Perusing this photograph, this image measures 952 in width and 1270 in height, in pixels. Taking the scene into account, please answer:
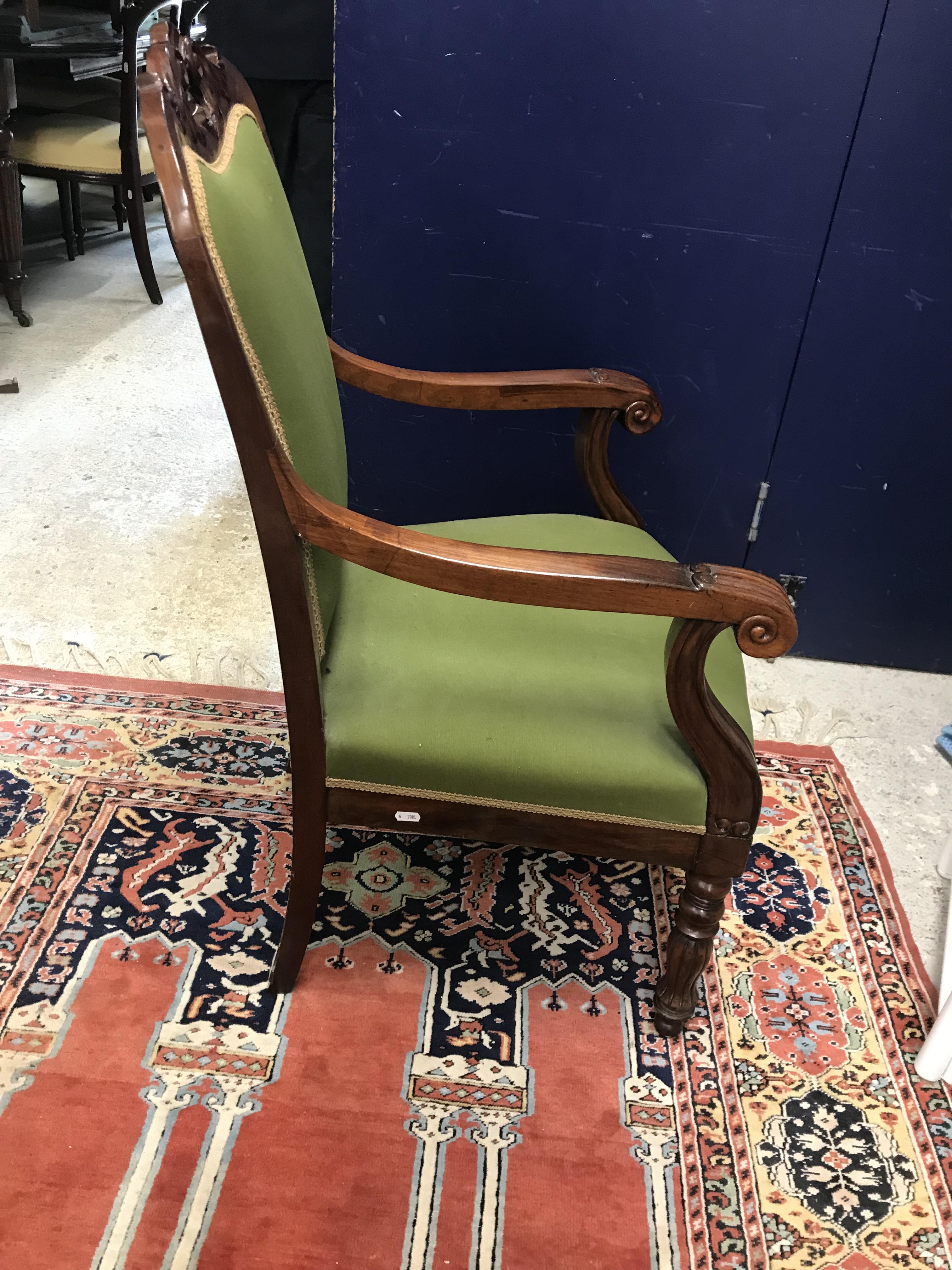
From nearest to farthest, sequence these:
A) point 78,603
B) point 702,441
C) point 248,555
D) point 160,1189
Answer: point 160,1189 < point 702,441 < point 78,603 < point 248,555

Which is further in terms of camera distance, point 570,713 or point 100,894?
point 100,894

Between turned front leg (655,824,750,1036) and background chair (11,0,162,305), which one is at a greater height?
background chair (11,0,162,305)

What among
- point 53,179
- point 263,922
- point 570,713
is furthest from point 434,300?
point 53,179

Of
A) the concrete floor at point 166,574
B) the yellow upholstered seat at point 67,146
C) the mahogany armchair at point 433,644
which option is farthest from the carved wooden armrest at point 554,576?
the yellow upholstered seat at point 67,146

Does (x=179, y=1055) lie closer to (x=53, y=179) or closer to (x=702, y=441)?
(x=702, y=441)

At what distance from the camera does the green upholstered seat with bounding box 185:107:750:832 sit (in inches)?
46.3

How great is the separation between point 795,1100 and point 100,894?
39.4 inches

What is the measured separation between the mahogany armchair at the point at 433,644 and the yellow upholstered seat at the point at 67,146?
7.37ft

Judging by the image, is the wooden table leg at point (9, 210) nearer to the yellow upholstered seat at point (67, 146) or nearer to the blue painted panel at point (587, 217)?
the yellow upholstered seat at point (67, 146)

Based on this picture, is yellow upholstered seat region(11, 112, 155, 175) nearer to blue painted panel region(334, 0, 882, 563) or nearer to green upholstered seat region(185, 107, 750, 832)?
blue painted panel region(334, 0, 882, 563)

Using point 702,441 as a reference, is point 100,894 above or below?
below

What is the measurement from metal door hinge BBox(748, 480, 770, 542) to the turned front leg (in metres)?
0.93

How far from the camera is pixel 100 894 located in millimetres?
1548

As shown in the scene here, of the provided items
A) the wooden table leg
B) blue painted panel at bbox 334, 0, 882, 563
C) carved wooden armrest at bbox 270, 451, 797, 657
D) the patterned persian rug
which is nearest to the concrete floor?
the wooden table leg
